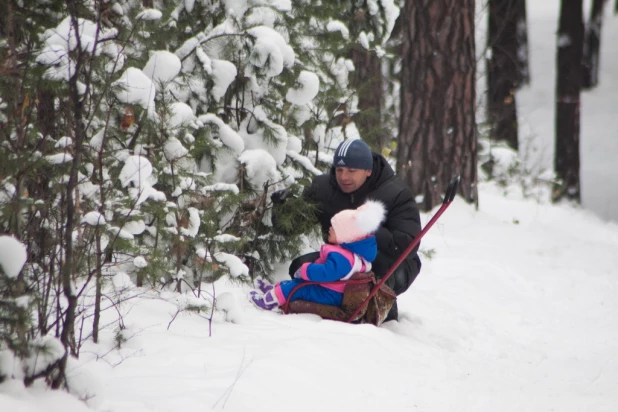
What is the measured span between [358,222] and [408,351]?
909 millimetres

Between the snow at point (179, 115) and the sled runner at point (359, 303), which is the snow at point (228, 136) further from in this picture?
the sled runner at point (359, 303)

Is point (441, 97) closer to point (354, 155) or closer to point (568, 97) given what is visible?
point (354, 155)

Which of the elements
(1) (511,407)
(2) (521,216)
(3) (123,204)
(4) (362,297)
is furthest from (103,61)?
(2) (521,216)

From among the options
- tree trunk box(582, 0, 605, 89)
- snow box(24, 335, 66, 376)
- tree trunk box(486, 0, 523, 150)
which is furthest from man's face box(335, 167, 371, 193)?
tree trunk box(582, 0, 605, 89)

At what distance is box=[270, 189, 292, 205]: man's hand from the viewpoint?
209 inches

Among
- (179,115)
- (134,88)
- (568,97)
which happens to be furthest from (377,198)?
(568,97)

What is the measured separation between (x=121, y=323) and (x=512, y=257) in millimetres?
5614

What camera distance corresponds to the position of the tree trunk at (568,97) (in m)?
14.9

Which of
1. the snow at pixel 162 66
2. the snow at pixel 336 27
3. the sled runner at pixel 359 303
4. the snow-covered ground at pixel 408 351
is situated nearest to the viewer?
the snow-covered ground at pixel 408 351

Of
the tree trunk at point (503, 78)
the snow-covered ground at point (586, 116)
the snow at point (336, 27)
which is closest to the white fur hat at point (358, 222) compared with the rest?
the snow at point (336, 27)

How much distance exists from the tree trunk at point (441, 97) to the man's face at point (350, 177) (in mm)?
3729

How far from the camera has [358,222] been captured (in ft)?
14.7

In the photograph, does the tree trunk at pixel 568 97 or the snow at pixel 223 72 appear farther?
the tree trunk at pixel 568 97

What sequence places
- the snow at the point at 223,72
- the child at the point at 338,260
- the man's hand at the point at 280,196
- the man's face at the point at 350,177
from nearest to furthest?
the child at the point at 338,260, the man's face at the point at 350,177, the snow at the point at 223,72, the man's hand at the point at 280,196
